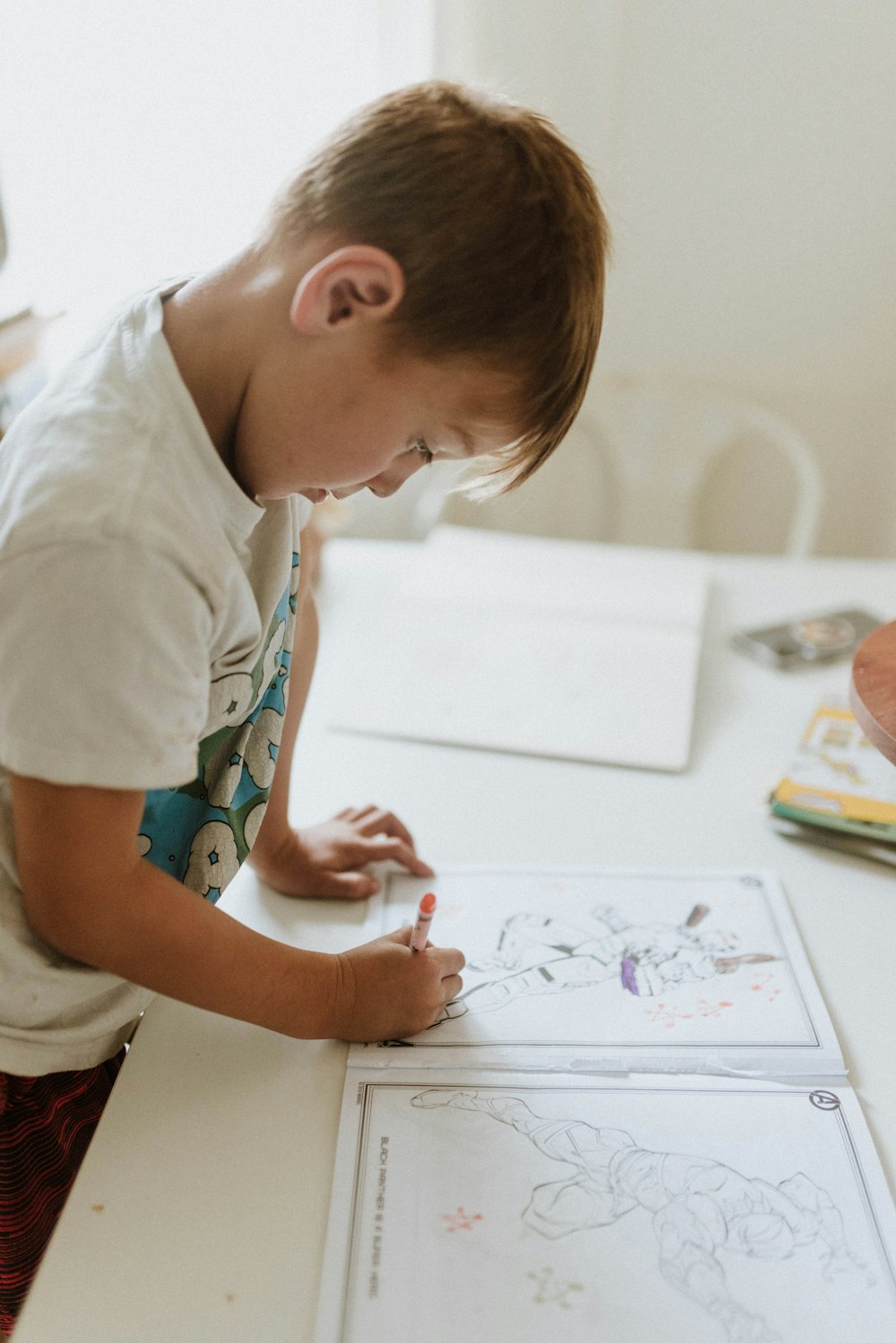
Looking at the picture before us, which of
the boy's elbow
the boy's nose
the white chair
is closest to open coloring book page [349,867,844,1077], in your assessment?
the boy's elbow

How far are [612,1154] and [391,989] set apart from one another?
14cm

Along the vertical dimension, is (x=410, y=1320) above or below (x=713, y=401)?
below

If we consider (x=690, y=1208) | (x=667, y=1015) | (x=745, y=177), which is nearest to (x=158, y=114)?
(x=745, y=177)

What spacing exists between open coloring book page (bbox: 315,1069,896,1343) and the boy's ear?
0.38 m

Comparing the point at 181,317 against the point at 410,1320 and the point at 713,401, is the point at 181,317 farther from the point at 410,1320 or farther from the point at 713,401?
the point at 713,401

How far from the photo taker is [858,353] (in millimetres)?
→ 1696

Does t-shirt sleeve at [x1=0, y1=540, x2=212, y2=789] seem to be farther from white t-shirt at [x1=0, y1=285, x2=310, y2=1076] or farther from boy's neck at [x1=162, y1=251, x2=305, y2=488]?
boy's neck at [x1=162, y1=251, x2=305, y2=488]

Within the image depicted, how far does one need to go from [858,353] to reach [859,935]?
1.24m

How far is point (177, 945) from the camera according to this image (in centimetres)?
54

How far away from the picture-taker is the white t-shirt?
1.53 ft

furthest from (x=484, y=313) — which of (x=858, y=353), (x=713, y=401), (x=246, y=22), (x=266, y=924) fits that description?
(x=858, y=353)

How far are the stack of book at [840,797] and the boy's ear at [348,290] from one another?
490 millimetres

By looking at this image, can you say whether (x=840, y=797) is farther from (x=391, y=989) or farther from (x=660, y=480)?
(x=660, y=480)

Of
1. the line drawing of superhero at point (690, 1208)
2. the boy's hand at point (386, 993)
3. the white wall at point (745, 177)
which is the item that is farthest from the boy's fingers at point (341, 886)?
the white wall at point (745, 177)
